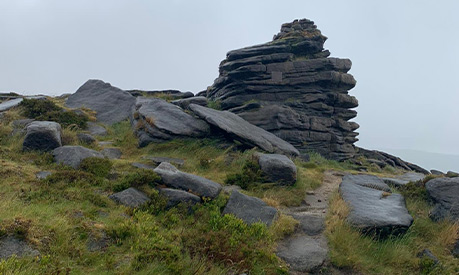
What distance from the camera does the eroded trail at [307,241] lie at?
8188 mm

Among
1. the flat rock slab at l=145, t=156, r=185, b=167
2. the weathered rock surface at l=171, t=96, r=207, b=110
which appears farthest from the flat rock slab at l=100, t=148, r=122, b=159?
the weathered rock surface at l=171, t=96, r=207, b=110

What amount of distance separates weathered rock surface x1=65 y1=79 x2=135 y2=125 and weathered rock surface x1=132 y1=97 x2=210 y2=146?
414 cm

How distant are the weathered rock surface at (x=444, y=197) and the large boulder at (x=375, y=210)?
98 centimetres

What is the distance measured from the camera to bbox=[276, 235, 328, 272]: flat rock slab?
26.7ft

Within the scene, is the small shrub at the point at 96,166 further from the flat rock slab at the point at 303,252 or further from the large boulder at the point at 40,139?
the flat rock slab at the point at 303,252

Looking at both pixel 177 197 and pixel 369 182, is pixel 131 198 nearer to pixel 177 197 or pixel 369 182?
pixel 177 197

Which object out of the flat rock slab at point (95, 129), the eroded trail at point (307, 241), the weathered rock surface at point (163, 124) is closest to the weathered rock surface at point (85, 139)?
the weathered rock surface at point (163, 124)

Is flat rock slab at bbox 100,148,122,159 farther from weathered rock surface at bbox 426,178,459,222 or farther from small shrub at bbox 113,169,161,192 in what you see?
weathered rock surface at bbox 426,178,459,222

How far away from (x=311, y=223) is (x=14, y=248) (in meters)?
7.77

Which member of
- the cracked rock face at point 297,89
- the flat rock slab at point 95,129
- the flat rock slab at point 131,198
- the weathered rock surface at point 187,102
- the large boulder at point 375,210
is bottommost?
the flat rock slab at point 131,198

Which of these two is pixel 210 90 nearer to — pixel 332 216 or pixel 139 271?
pixel 332 216

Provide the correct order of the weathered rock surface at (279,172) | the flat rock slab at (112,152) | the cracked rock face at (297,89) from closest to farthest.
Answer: the weathered rock surface at (279,172), the flat rock slab at (112,152), the cracked rock face at (297,89)

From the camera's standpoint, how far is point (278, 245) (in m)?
8.97

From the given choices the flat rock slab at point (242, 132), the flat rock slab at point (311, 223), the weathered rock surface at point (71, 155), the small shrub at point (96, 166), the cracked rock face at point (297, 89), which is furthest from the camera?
the cracked rock face at point (297, 89)
